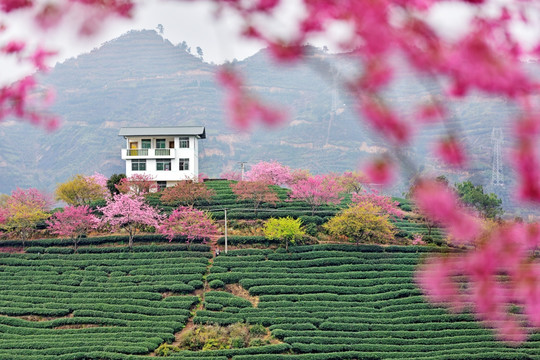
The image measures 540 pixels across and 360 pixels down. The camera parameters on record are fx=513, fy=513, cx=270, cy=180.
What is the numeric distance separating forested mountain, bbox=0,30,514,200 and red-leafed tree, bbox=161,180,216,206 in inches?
2412

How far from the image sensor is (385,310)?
20172 mm

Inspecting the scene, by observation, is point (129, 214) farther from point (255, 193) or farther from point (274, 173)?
point (274, 173)

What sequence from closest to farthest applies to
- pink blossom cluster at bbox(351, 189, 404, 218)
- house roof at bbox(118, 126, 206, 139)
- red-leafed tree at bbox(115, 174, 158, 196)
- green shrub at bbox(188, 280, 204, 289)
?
green shrub at bbox(188, 280, 204, 289) < pink blossom cluster at bbox(351, 189, 404, 218) < red-leafed tree at bbox(115, 174, 158, 196) < house roof at bbox(118, 126, 206, 139)

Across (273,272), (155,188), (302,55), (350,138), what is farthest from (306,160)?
(302,55)

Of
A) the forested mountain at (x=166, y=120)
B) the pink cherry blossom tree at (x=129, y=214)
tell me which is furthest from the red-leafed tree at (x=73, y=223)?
the forested mountain at (x=166, y=120)

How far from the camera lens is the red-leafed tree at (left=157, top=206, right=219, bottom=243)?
25297 millimetres

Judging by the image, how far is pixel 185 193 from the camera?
29359 mm

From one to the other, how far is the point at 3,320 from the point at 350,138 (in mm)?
96887

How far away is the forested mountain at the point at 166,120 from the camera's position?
10606 cm

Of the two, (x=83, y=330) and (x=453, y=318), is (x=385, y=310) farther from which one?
(x=83, y=330)

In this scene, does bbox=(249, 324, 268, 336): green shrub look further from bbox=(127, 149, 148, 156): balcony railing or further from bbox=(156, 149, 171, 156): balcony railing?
bbox=(127, 149, 148, 156): balcony railing

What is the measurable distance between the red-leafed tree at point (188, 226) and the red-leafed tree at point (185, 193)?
123 inches

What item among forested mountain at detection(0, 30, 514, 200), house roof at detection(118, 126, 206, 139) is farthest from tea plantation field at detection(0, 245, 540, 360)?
forested mountain at detection(0, 30, 514, 200)

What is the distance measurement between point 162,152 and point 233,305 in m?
16.4
